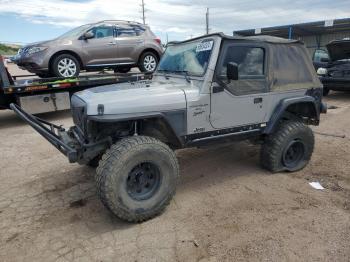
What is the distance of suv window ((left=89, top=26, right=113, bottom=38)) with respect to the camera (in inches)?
347

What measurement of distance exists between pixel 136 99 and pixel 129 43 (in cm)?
625

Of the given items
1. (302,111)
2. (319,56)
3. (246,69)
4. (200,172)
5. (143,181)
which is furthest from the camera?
(319,56)

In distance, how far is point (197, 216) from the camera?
3691 millimetres

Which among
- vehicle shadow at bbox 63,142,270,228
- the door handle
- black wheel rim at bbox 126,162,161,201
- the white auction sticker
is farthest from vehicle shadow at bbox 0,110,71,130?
the door handle

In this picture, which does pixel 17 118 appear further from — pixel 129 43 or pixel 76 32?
pixel 129 43

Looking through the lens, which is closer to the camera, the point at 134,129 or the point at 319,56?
the point at 134,129

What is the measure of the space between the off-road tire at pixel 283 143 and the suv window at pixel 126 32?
5.99m

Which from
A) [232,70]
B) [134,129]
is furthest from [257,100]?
[134,129]

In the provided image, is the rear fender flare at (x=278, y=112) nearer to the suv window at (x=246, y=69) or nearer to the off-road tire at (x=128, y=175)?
the suv window at (x=246, y=69)

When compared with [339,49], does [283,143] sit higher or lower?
lower

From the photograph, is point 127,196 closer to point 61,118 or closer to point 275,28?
point 61,118

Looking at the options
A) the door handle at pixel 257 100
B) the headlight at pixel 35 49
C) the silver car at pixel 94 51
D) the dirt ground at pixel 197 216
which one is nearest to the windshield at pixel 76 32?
the silver car at pixel 94 51

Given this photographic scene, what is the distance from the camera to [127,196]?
11.3ft

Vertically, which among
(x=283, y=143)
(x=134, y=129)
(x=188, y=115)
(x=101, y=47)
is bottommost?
(x=283, y=143)
